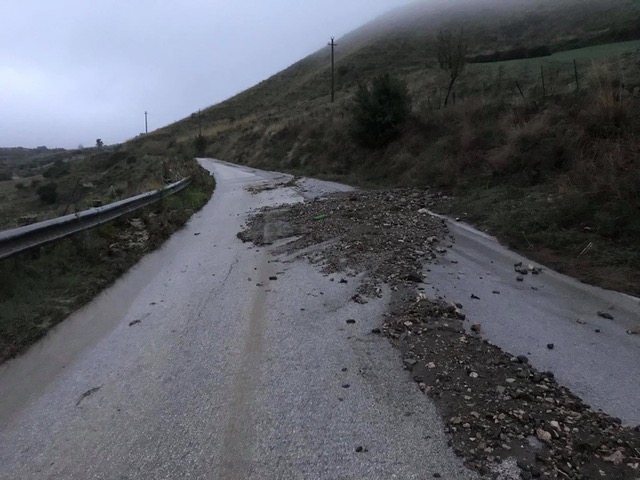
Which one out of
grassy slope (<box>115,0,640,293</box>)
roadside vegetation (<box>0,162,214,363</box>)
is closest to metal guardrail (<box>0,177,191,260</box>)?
roadside vegetation (<box>0,162,214,363</box>)

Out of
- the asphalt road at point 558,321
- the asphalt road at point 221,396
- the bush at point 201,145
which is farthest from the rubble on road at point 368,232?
the bush at point 201,145

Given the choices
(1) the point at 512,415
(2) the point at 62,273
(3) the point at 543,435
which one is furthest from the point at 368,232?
(3) the point at 543,435

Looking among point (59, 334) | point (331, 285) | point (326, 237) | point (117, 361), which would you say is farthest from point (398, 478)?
point (326, 237)

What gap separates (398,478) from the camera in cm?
275

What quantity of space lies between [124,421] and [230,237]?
6.79 m

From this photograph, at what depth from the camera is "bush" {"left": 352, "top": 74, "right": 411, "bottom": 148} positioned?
20.7 meters

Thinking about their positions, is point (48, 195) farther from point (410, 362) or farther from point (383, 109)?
point (410, 362)

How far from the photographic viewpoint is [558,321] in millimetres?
5086

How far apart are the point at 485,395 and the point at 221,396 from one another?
7.06 ft

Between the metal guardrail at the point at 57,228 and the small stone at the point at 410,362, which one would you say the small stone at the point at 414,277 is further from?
the metal guardrail at the point at 57,228

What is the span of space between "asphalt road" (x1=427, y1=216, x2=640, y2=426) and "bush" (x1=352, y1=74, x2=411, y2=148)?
47.1 feet

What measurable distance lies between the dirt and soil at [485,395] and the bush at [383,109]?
14438 mm

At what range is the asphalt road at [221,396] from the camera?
295cm

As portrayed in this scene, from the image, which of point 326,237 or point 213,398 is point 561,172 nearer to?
point 326,237
